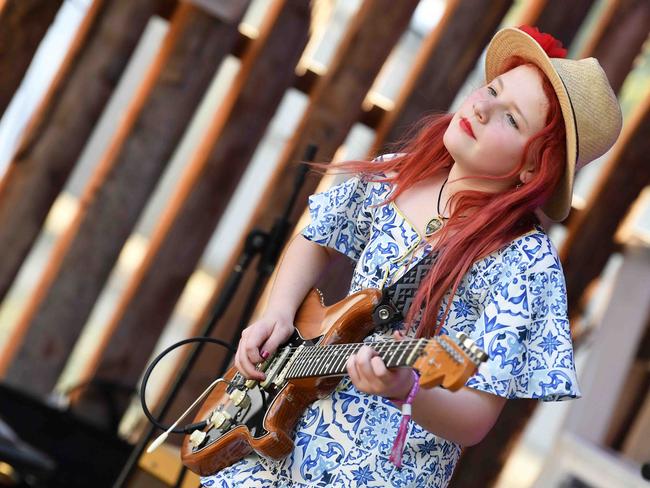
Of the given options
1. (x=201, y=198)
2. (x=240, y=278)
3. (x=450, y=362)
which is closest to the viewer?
(x=450, y=362)

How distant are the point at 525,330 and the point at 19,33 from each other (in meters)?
1.97

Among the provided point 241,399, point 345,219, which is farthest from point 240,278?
point 241,399

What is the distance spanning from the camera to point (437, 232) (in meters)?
1.80

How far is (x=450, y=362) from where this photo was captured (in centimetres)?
139

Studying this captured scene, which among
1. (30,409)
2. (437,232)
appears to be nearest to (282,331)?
(437,232)

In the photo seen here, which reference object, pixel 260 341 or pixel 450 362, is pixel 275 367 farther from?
pixel 450 362

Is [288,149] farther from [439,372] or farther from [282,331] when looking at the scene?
[439,372]

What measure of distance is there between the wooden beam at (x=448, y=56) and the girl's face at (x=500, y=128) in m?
1.84

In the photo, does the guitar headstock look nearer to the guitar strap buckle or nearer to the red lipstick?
the guitar strap buckle

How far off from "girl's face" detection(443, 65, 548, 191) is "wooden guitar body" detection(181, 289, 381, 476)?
1.00 ft

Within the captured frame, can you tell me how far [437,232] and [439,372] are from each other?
0.46m

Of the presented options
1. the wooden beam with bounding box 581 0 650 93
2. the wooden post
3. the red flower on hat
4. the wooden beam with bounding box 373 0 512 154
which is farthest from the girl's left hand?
the wooden beam with bounding box 581 0 650 93

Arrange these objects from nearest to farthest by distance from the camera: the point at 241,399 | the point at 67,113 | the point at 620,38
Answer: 1. the point at 241,399
2. the point at 67,113
3. the point at 620,38

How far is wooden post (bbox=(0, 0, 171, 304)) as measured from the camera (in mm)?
3303
